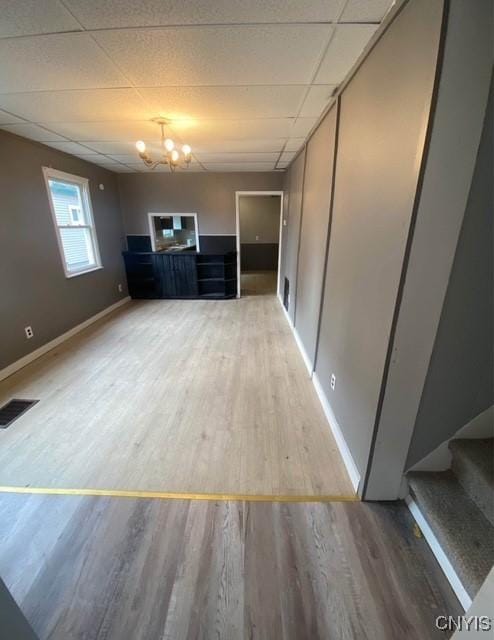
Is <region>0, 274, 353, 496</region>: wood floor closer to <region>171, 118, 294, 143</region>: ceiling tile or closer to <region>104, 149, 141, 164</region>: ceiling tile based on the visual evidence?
<region>171, 118, 294, 143</region>: ceiling tile

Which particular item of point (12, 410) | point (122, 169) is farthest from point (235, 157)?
point (12, 410)

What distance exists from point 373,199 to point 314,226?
1.37m

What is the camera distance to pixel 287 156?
3965 mm

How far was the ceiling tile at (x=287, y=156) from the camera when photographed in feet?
12.2

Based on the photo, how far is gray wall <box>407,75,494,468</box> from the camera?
0.99 metres

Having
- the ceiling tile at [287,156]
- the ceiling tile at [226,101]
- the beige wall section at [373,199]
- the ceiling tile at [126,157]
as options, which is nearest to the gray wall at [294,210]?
the ceiling tile at [287,156]

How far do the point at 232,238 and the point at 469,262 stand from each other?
4.92m

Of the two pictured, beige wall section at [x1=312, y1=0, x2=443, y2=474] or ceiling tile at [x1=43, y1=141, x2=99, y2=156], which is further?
ceiling tile at [x1=43, y1=141, x2=99, y2=156]

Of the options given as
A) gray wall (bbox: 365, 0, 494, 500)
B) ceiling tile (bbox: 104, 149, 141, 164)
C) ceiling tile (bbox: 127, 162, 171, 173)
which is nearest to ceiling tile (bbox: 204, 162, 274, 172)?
ceiling tile (bbox: 127, 162, 171, 173)

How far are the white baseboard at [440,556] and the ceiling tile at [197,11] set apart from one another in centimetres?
248

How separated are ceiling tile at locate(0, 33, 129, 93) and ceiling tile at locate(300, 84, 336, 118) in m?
1.35

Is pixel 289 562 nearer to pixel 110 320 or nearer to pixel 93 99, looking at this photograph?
pixel 93 99

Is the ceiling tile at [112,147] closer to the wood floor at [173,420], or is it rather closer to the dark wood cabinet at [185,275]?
the dark wood cabinet at [185,275]

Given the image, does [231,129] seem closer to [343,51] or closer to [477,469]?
[343,51]
